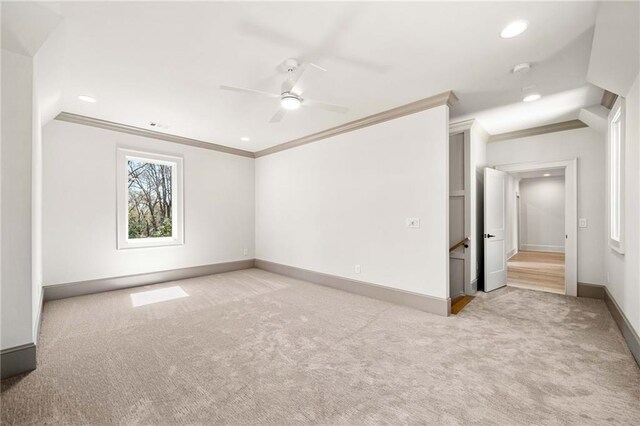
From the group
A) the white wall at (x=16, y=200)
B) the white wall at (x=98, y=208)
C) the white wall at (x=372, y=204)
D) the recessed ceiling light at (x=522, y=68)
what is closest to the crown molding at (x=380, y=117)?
the white wall at (x=372, y=204)

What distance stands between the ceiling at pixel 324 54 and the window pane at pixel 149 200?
1279 mm

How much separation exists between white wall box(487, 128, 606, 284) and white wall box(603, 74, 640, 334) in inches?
55.6

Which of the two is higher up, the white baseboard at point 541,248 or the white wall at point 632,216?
the white wall at point 632,216

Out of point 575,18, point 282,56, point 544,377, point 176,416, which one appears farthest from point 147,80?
point 544,377

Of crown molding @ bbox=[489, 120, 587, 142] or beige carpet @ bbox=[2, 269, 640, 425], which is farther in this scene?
crown molding @ bbox=[489, 120, 587, 142]

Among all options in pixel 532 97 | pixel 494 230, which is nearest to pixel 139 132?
pixel 532 97

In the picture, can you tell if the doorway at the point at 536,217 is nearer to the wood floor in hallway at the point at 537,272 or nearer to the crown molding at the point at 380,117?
the wood floor in hallway at the point at 537,272

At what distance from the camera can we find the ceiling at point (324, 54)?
6.62 feet

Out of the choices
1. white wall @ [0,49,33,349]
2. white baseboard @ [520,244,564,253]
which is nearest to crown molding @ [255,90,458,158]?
white wall @ [0,49,33,349]

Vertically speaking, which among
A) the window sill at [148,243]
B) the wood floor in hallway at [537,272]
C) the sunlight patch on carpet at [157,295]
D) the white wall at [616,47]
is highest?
the white wall at [616,47]

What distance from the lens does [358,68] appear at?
277cm

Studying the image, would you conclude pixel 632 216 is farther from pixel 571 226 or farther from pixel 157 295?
pixel 157 295

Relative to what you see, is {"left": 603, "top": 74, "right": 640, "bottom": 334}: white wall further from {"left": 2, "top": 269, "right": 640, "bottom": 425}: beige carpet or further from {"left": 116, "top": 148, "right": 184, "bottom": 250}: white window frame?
{"left": 116, "top": 148, "right": 184, "bottom": 250}: white window frame

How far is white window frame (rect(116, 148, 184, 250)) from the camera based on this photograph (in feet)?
14.9
